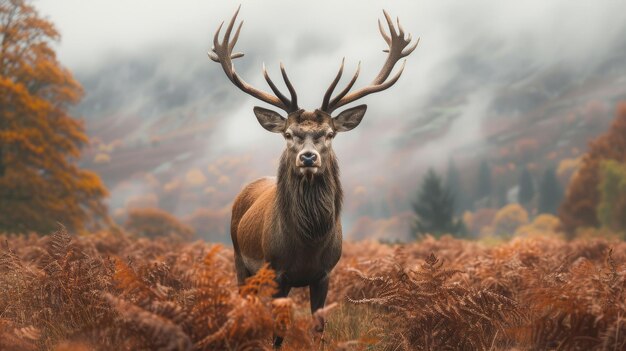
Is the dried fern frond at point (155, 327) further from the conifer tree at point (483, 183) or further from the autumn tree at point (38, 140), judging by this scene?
the conifer tree at point (483, 183)

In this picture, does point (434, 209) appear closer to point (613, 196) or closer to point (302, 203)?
point (613, 196)

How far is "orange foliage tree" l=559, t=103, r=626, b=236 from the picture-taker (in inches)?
1453

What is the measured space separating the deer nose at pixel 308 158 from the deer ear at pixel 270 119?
894 millimetres

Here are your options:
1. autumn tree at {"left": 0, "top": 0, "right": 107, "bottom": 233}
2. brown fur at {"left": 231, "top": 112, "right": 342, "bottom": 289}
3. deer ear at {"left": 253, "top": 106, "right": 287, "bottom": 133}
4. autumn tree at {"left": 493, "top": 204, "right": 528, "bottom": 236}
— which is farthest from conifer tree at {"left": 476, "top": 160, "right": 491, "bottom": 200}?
brown fur at {"left": 231, "top": 112, "right": 342, "bottom": 289}

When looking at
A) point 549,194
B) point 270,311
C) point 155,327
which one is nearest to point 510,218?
point 549,194

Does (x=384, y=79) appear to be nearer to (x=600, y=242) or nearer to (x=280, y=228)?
(x=280, y=228)

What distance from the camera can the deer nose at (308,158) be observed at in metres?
4.73

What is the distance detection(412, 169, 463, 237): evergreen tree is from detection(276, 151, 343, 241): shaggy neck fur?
50.1m

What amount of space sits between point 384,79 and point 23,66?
20.6 metres

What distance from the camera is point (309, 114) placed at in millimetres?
5254

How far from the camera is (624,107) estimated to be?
1467 inches

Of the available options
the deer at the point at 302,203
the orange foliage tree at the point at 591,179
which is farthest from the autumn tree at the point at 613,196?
the deer at the point at 302,203

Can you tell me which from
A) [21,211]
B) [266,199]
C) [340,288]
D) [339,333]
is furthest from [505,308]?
[21,211]

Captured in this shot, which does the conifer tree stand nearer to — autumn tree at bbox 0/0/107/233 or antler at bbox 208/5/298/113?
autumn tree at bbox 0/0/107/233
